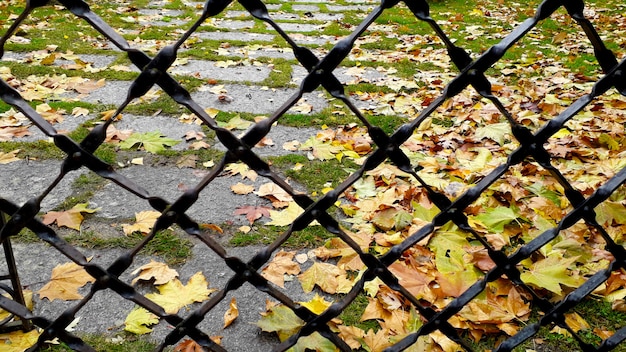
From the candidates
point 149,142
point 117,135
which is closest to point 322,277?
point 149,142

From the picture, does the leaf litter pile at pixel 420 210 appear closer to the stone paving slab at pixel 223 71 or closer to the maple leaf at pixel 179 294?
the maple leaf at pixel 179 294

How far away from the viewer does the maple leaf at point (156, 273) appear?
1.74 meters

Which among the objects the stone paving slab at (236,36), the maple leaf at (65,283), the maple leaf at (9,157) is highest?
the maple leaf at (65,283)

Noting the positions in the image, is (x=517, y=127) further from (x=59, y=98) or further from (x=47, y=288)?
(x=59, y=98)

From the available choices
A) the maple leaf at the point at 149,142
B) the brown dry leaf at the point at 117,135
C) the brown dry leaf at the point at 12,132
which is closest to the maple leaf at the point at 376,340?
the maple leaf at the point at 149,142

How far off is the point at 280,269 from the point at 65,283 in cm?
78

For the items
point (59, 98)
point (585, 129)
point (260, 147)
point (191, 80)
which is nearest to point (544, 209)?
point (585, 129)

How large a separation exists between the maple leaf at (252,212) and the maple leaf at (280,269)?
0.28m

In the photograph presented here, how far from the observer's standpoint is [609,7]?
6.79 metres

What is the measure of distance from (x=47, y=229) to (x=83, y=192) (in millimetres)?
1324

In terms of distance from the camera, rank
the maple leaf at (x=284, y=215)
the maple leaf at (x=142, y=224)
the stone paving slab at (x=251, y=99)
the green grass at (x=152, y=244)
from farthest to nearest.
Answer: the stone paving slab at (x=251, y=99), the maple leaf at (x=284, y=215), the maple leaf at (x=142, y=224), the green grass at (x=152, y=244)

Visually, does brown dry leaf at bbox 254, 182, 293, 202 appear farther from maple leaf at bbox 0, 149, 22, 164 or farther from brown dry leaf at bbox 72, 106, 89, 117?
brown dry leaf at bbox 72, 106, 89, 117

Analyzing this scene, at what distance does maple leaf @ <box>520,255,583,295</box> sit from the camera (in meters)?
1.66

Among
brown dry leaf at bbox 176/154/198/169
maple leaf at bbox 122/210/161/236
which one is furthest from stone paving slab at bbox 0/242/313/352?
brown dry leaf at bbox 176/154/198/169
